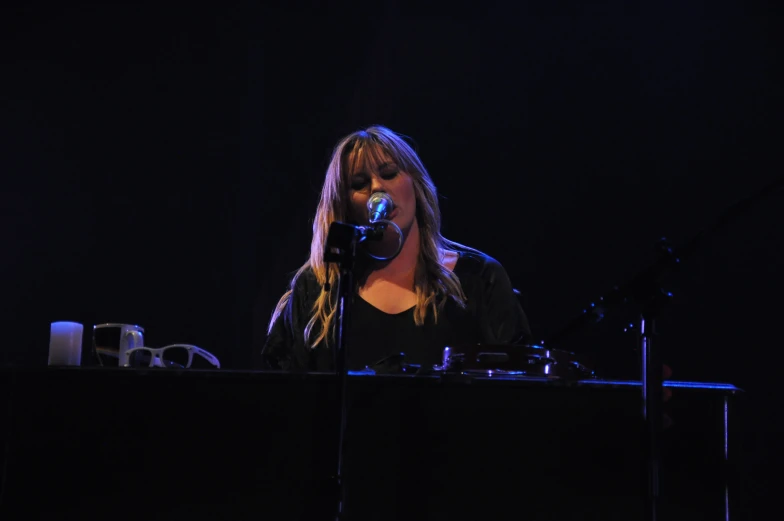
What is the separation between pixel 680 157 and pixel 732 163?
0.21m

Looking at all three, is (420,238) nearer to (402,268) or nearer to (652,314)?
(402,268)

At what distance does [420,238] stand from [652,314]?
4.22ft

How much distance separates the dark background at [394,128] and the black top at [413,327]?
1.58 ft

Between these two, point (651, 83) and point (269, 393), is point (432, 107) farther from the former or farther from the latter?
point (269, 393)

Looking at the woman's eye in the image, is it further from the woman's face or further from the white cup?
the white cup

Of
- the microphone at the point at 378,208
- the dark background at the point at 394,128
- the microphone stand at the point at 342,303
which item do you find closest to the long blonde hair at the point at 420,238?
the dark background at the point at 394,128

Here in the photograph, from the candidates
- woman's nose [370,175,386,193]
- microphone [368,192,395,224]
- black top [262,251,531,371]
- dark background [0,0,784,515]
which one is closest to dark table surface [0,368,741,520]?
microphone [368,192,395,224]

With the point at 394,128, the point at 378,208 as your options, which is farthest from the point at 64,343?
the point at 394,128

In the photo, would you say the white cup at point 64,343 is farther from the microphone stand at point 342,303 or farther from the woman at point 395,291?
the woman at point 395,291

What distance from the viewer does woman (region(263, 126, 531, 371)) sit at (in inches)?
106

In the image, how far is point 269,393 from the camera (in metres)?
1.66

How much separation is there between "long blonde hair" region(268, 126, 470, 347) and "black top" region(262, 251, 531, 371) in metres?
0.04

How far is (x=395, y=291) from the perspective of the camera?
2777 millimetres

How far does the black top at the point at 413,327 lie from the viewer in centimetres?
268
